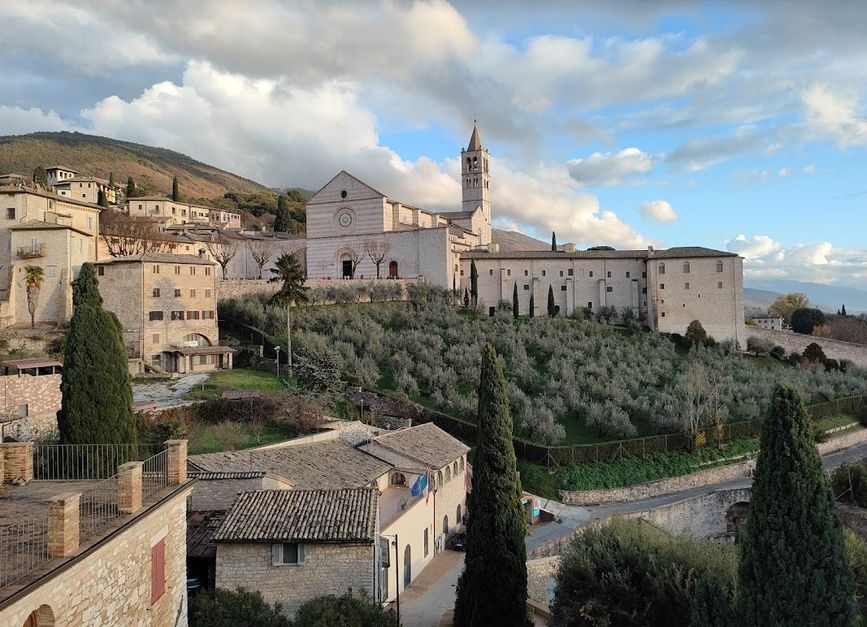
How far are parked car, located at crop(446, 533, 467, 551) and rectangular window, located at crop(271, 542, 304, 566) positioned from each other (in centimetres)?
965

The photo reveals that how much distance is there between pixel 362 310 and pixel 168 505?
35.1 m

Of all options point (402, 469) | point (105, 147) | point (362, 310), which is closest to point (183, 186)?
point (105, 147)

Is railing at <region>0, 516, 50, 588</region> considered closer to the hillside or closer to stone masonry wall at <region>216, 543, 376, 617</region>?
stone masonry wall at <region>216, 543, 376, 617</region>

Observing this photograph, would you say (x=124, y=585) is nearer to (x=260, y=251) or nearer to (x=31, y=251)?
(x=31, y=251)

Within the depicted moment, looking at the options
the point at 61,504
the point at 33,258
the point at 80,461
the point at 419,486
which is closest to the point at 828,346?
the point at 419,486

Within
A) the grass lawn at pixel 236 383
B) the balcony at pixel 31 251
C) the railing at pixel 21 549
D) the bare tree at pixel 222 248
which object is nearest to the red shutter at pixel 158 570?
the railing at pixel 21 549

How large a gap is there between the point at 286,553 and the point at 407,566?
5709 mm

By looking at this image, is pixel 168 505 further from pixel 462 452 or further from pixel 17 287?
pixel 17 287

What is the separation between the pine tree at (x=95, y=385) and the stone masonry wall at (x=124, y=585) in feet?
23.4

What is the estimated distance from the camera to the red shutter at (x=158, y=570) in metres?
8.82

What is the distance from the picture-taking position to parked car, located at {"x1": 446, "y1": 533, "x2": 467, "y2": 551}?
21312 millimetres

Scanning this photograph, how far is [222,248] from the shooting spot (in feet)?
177

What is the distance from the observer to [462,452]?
23.3m

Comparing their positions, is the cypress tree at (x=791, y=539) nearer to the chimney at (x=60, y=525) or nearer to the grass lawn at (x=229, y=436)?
the chimney at (x=60, y=525)
